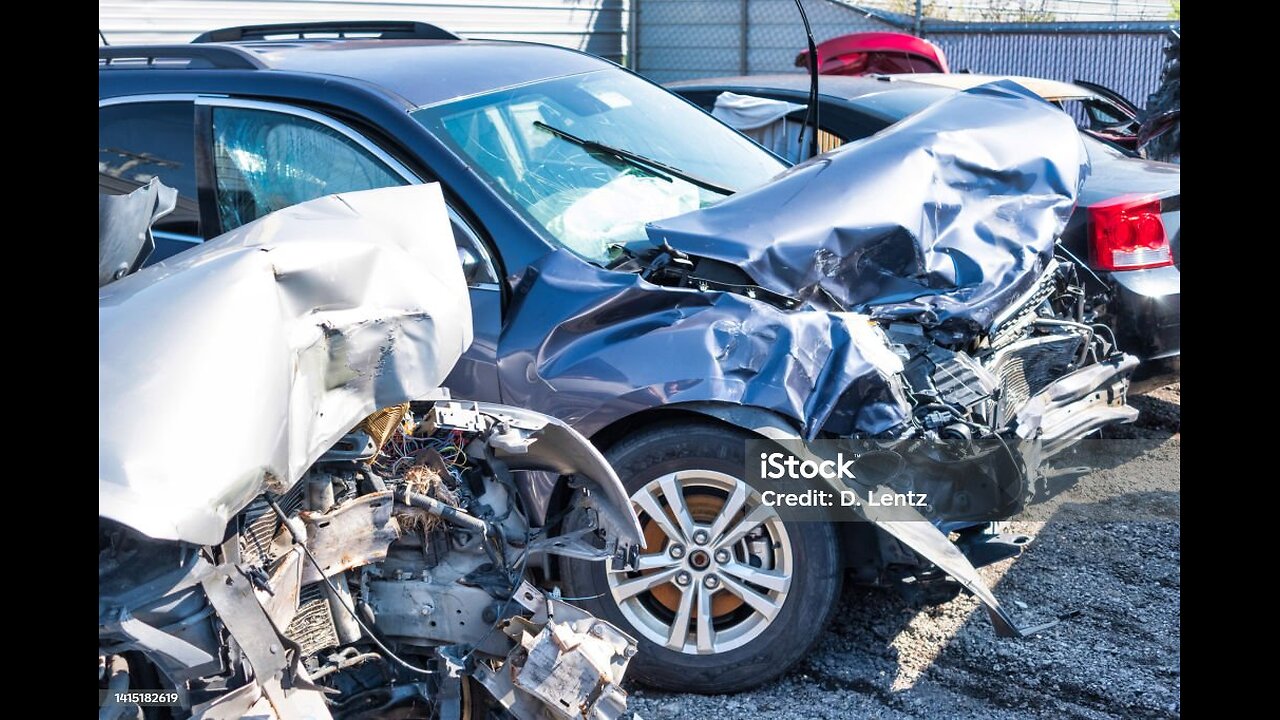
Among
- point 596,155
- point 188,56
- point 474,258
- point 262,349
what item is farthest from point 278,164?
point 262,349

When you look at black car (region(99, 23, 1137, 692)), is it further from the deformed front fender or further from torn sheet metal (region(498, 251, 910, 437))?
the deformed front fender

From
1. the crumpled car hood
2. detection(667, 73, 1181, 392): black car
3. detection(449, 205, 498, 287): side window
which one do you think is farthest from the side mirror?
detection(667, 73, 1181, 392): black car

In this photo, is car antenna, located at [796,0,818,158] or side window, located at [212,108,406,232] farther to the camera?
car antenna, located at [796,0,818,158]

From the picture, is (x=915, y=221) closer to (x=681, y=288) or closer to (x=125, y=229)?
(x=681, y=288)

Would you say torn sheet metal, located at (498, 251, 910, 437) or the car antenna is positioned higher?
the car antenna

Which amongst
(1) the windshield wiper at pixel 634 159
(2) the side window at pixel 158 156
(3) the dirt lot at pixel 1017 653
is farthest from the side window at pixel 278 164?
(3) the dirt lot at pixel 1017 653

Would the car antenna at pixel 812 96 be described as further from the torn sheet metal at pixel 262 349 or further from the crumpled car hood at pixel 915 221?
the torn sheet metal at pixel 262 349

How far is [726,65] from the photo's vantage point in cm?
1554

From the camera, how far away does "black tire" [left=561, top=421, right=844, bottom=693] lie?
11.7 ft

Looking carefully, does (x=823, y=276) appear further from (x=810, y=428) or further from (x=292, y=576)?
(x=292, y=576)

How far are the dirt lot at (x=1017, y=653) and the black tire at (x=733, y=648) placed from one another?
0.09 meters

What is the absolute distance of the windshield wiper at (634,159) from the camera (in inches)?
174

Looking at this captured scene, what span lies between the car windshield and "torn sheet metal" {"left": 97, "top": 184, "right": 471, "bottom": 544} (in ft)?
3.78

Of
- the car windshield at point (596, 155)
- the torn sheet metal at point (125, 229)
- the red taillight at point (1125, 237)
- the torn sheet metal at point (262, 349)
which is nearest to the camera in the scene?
the torn sheet metal at point (262, 349)
